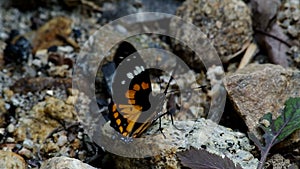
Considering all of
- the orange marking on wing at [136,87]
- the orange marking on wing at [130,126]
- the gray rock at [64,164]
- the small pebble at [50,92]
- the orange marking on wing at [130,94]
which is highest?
the orange marking on wing at [136,87]

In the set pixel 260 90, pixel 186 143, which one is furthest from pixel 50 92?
pixel 260 90

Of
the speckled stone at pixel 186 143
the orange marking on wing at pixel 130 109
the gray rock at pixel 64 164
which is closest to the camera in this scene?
the gray rock at pixel 64 164

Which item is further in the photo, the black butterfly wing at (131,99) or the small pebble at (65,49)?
the small pebble at (65,49)

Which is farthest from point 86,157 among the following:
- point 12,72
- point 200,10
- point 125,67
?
point 200,10

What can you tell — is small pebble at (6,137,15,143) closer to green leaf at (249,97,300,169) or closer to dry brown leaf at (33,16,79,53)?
dry brown leaf at (33,16,79,53)

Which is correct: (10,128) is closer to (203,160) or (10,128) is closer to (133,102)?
(133,102)

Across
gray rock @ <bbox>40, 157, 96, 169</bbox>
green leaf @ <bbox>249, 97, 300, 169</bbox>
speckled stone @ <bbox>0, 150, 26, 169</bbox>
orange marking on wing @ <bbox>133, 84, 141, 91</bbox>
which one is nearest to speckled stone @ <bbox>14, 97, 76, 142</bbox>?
speckled stone @ <bbox>0, 150, 26, 169</bbox>

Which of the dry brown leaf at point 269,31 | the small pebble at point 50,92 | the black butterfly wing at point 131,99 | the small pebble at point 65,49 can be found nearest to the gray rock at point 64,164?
the black butterfly wing at point 131,99

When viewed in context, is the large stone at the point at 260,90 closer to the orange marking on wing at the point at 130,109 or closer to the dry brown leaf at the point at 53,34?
the orange marking on wing at the point at 130,109
